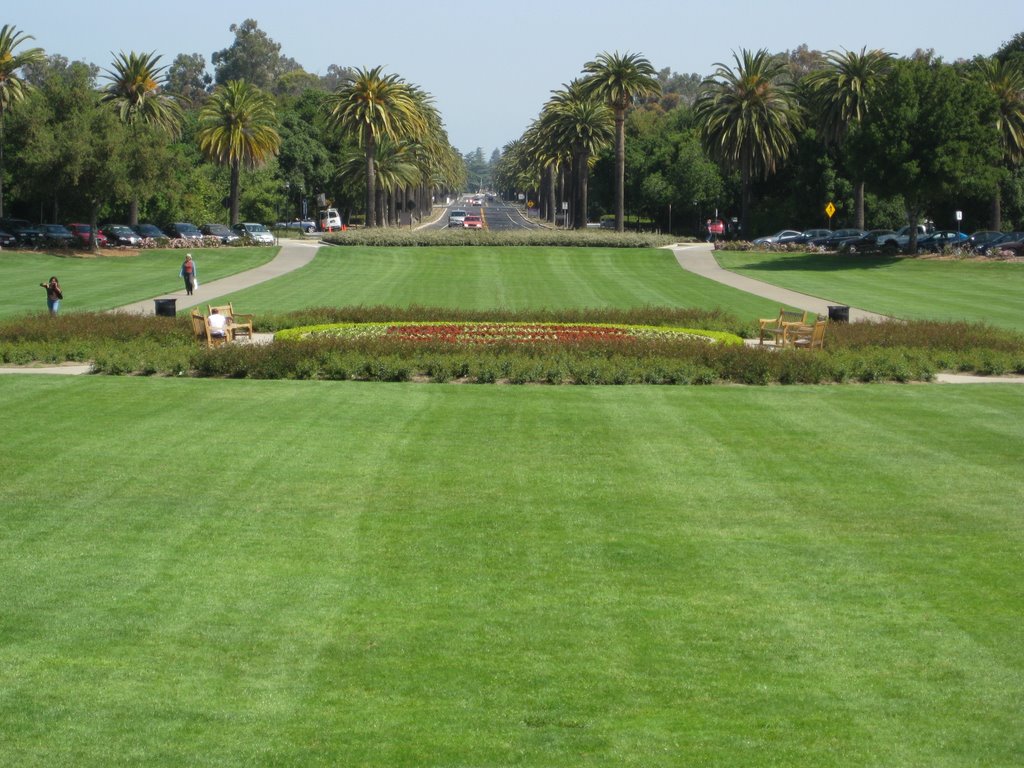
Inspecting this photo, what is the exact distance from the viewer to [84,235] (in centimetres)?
6944

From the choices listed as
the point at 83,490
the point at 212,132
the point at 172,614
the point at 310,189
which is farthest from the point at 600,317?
the point at 310,189

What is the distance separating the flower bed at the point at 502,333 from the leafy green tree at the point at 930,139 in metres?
38.4

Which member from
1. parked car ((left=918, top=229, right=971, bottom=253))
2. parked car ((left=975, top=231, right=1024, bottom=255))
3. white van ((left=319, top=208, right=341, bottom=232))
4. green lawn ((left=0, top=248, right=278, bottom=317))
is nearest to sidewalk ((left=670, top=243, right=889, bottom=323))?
parked car ((left=918, top=229, right=971, bottom=253))

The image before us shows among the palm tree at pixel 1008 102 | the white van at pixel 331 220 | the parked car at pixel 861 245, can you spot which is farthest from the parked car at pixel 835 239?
the white van at pixel 331 220

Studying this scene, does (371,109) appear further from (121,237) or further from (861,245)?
(861,245)

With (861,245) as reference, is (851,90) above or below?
above

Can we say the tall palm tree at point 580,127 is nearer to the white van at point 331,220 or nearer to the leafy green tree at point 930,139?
the white van at point 331,220

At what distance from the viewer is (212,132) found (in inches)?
3169

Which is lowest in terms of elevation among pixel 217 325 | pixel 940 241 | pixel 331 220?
pixel 217 325

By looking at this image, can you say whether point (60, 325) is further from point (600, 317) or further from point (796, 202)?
point (796, 202)

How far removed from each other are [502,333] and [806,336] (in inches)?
Answer: 274

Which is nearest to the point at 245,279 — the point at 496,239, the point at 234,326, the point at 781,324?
the point at 496,239

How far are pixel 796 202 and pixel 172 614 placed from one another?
285ft

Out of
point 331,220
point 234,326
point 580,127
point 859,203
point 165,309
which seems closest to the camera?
point 234,326
